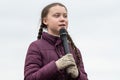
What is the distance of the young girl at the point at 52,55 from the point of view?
8.30 meters

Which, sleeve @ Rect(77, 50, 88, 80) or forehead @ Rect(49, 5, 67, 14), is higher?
forehead @ Rect(49, 5, 67, 14)

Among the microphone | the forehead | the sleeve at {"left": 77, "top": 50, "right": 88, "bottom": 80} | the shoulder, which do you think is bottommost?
the sleeve at {"left": 77, "top": 50, "right": 88, "bottom": 80}

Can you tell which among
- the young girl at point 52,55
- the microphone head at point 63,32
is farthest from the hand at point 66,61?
the microphone head at point 63,32

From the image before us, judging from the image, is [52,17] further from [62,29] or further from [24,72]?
[24,72]

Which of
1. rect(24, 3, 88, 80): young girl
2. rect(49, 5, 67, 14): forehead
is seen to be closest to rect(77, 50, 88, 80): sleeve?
rect(24, 3, 88, 80): young girl

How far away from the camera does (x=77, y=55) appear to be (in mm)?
8906

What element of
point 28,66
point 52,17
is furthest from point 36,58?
point 52,17

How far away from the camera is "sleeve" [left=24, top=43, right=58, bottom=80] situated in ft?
27.3

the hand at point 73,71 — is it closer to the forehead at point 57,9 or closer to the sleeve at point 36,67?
the sleeve at point 36,67

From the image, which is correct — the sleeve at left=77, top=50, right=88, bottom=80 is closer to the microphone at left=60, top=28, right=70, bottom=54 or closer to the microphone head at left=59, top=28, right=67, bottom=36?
the microphone at left=60, top=28, right=70, bottom=54

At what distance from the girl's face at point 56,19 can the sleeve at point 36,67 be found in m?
0.38

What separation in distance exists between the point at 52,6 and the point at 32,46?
74 centimetres

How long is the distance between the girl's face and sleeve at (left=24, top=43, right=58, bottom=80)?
375 millimetres

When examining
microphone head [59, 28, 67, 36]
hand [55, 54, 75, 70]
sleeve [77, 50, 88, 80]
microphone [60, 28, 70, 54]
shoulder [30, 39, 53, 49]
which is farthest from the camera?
shoulder [30, 39, 53, 49]
